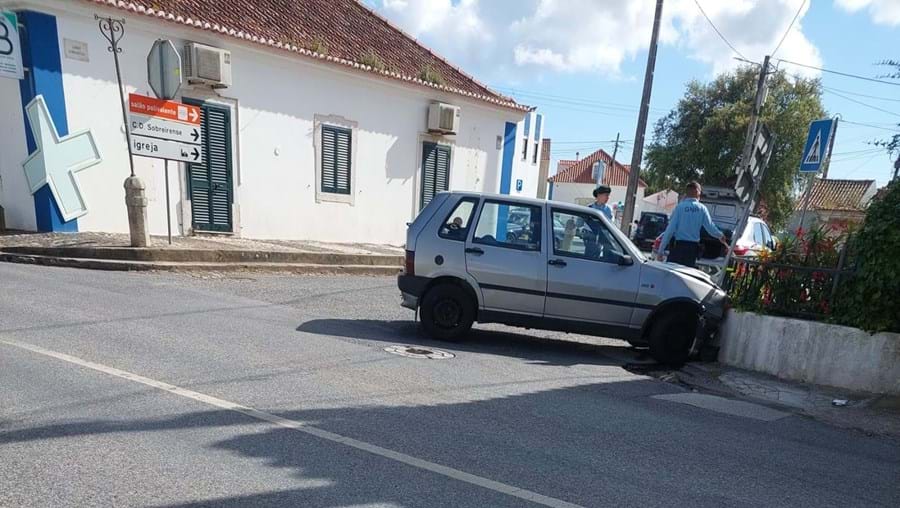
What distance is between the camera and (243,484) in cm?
315

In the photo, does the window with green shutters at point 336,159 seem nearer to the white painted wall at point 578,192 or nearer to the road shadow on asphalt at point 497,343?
the road shadow on asphalt at point 497,343

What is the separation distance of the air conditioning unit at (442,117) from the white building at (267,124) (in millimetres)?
288

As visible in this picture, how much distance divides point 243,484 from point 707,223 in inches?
286

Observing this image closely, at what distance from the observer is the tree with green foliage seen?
25.8m

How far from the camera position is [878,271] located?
5.91 metres

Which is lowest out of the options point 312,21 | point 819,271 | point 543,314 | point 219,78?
point 543,314

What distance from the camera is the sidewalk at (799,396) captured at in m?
5.34

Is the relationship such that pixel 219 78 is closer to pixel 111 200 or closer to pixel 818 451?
pixel 111 200

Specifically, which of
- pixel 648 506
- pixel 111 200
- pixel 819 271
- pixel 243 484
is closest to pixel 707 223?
pixel 819 271

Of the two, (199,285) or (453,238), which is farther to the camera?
(199,285)

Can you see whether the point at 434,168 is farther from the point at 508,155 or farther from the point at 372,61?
the point at 372,61

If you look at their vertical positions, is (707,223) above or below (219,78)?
below

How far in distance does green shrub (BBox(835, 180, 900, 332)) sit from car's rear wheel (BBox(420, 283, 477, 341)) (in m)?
4.20

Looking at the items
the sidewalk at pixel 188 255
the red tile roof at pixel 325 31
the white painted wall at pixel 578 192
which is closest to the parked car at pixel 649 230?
the red tile roof at pixel 325 31
